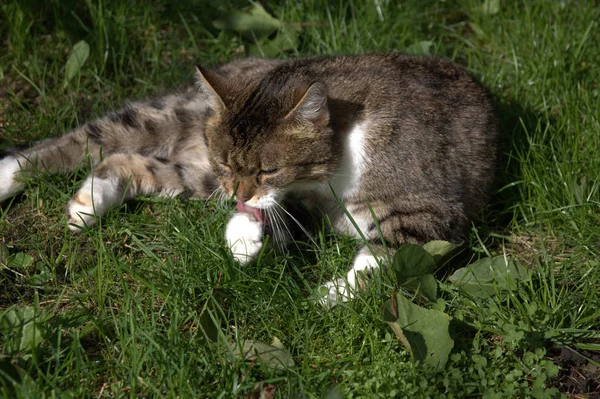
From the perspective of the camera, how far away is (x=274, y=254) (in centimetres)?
342

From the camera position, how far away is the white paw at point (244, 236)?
3.28 m

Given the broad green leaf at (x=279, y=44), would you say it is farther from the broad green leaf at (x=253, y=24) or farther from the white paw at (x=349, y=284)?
the white paw at (x=349, y=284)

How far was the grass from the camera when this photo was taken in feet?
8.95

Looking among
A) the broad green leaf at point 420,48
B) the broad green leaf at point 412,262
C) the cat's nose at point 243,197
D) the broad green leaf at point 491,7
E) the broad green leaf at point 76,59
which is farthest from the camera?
the broad green leaf at point 491,7

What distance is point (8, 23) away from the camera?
179 inches

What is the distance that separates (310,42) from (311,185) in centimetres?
165

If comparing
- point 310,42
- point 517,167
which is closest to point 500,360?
point 517,167

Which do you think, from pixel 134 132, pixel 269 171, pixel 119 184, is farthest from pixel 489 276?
pixel 134 132

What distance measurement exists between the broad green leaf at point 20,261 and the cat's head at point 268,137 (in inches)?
38.8

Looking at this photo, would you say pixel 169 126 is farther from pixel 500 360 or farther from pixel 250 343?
pixel 500 360

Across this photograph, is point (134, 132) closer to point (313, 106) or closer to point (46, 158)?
point (46, 158)

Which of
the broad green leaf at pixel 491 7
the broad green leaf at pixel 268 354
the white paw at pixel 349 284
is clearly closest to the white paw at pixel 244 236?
the white paw at pixel 349 284

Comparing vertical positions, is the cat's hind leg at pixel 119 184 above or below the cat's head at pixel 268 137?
below

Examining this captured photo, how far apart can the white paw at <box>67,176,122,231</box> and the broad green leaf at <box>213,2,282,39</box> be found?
1.64 metres
